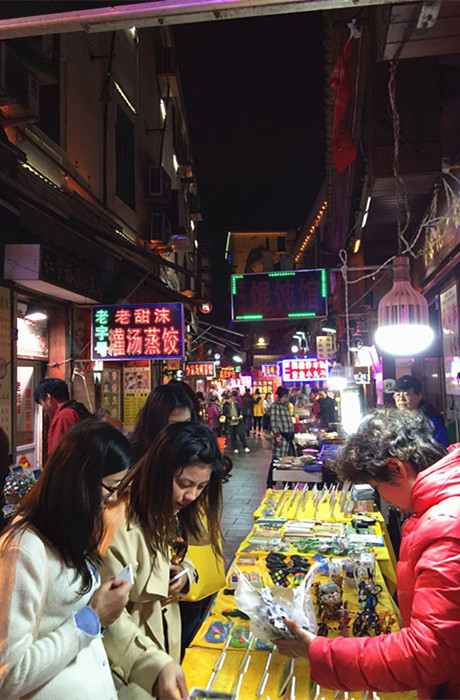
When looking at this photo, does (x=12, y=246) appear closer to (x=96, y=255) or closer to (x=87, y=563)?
(x=96, y=255)

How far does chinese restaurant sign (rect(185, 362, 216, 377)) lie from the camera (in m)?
18.0

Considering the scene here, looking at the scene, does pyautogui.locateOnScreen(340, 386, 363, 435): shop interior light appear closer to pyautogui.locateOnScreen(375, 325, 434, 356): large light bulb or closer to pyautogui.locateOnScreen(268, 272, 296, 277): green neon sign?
pyautogui.locateOnScreen(268, 272, 296, 277): green neon sign

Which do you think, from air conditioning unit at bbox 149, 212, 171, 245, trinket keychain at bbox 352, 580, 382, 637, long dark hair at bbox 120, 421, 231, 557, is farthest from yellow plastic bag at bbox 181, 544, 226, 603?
air conditioning unit at bbox 149, 212, 171, 245

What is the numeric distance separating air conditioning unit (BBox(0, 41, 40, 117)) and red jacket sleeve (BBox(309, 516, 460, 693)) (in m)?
7.31

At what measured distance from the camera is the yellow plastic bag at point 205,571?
3.27 meters

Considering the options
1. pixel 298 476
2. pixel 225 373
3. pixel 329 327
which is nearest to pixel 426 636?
pixel 298 476

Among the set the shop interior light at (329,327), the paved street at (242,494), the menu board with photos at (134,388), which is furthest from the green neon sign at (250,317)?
the shop interior light at (329,327)

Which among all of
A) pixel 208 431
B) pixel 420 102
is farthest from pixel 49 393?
pixel 420 102

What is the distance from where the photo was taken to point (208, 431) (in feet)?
9.69

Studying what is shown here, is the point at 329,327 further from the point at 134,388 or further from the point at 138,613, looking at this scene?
the point at 138,613

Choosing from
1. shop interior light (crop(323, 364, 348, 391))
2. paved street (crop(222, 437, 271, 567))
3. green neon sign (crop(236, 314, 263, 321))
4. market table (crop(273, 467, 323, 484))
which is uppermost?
green neon sign (crop(236, 314, 263, 321))

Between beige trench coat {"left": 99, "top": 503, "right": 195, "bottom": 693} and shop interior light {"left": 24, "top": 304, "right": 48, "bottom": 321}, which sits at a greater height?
shop interior light {"left": 24, "top": 304, "right": 48, "bottom": 321}

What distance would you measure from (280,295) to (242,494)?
4.99 metres

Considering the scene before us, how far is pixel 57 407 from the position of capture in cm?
625
